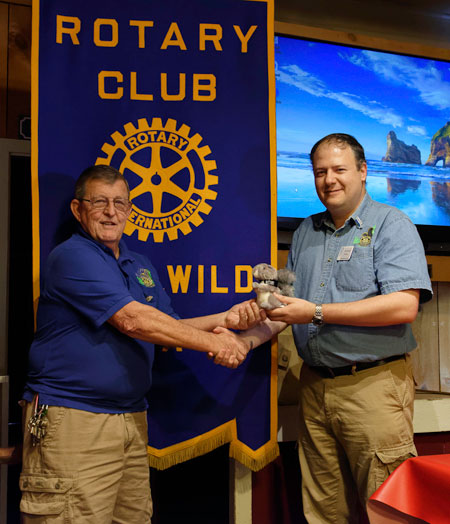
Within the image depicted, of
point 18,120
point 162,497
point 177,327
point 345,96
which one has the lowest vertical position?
point 162,497

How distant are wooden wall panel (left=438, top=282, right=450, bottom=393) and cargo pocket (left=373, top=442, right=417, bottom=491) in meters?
1.47

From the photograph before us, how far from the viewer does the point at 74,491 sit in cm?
160

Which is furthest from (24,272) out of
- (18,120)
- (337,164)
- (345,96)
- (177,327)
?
(345,96)

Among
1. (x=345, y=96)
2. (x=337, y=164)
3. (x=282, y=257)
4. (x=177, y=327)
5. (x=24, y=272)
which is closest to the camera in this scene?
(x=177, y=327)

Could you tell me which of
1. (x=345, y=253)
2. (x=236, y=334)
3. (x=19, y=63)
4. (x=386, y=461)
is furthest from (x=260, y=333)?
(x=19, y=63)

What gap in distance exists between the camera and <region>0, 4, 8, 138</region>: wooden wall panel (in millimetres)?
2842

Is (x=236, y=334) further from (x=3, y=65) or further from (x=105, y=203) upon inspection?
(x=3, y=65)

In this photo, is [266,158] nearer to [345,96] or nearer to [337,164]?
[337,164]

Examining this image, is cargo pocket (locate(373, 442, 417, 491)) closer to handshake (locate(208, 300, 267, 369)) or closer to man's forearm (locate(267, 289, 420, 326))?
man's forearm (locate(267, 289, 420, 326))

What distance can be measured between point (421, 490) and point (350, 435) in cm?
65

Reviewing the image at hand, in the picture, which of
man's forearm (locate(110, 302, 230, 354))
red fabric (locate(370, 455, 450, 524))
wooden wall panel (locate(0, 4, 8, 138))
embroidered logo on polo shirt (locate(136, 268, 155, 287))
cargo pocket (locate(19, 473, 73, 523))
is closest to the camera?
red fabric (locate(370, 455, 450, 524))

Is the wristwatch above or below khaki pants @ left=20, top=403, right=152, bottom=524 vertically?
above

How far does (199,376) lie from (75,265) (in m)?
0.75

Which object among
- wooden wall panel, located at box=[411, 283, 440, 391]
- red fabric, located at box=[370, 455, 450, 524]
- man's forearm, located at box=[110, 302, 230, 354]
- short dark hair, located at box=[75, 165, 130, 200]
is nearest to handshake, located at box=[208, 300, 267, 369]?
man's forearm, located at box=[110, 302, 230, 354]
